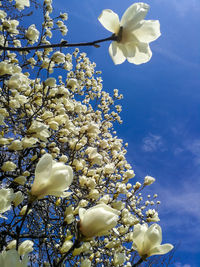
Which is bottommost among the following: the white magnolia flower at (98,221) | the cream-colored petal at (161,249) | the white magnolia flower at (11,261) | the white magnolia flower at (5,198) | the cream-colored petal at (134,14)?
the white magnolia flower at (11,261)

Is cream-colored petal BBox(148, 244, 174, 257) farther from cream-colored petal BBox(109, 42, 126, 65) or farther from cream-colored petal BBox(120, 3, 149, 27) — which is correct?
cream-colored petal BBox(120, 3, 149, 27)

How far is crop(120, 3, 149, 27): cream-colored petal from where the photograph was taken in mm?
1132

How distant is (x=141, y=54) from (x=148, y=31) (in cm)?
12

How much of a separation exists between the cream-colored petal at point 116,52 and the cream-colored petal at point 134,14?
0.11 metres

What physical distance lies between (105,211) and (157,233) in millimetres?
317

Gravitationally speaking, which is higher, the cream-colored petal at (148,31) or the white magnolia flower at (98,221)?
the cream-colored petal at (148,31)

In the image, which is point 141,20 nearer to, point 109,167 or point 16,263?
point 16,263

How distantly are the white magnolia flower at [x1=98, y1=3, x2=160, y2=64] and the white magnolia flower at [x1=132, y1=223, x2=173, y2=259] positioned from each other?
0.89 m

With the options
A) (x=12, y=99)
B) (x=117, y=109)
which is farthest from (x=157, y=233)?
(x=117, y=109)

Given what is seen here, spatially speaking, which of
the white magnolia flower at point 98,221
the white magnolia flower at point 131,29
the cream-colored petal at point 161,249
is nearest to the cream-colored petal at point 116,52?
the white magnolia flower at point 131,29

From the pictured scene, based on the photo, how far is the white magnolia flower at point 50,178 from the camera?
2.71ft

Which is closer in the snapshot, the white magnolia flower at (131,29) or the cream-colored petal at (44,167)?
the cream-colored petal at (44,167)

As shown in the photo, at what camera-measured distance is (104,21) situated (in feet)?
3.74

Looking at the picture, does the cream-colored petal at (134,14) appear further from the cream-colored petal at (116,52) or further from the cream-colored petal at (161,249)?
the cream-colored petal at (161,249)
